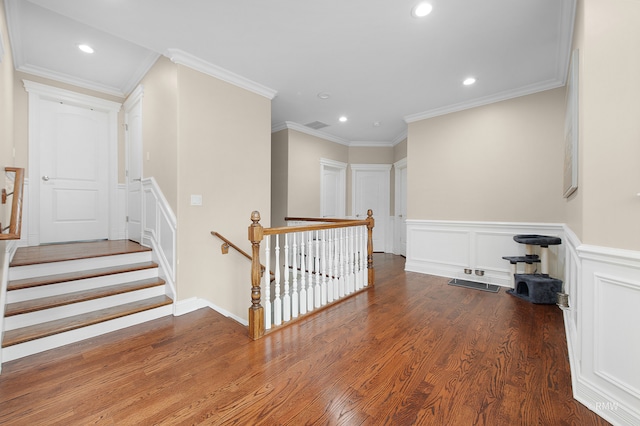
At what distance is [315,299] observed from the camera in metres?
2.73

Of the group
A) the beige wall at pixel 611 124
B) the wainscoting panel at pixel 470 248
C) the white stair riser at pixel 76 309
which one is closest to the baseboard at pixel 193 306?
the white stair riser at pixel 76 309

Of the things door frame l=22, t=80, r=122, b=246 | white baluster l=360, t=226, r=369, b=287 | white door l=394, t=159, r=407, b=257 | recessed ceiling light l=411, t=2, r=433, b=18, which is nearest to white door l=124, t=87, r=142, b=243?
door frame l=22, t=80, r=122, b=246

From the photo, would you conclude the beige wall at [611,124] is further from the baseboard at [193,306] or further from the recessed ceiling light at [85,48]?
the recessed ceiling light at [85,48]

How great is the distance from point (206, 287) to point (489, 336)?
285 centimetres

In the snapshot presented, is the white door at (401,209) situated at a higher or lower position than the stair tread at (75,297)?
higher

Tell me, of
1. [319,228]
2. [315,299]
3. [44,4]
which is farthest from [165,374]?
[44,4]

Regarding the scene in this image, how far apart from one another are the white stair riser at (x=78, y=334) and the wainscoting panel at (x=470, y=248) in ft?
12.2

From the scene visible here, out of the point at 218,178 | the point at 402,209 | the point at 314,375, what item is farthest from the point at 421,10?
the point at 402,209

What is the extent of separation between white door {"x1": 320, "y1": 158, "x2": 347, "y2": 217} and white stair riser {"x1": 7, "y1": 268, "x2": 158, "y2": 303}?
11.7 ft

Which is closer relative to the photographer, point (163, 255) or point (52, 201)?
point (163, 255)

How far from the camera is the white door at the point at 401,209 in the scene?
5.98 meters

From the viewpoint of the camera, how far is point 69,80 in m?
3.62

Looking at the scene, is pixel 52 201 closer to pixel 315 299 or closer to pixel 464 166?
pixel 315 299

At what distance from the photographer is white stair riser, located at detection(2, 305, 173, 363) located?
74.0 inches
